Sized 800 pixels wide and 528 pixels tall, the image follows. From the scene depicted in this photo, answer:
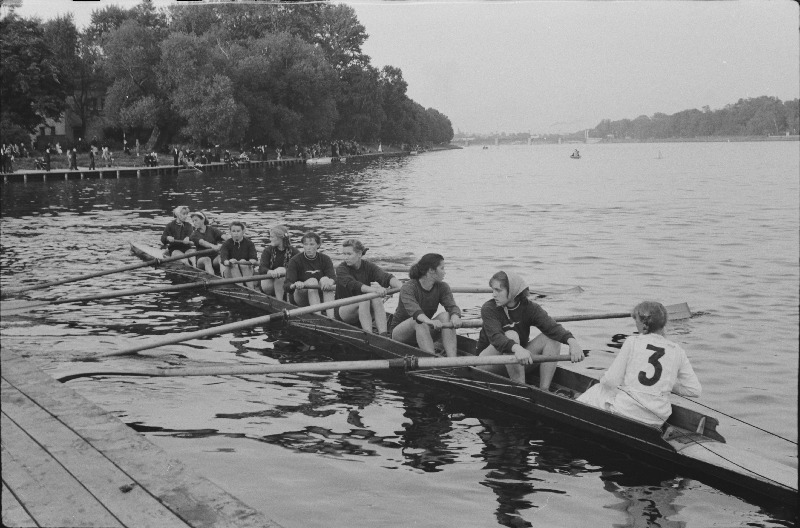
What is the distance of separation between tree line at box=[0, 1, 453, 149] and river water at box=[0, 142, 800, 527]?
3261 cm

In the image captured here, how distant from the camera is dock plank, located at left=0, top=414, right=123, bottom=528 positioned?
501cm

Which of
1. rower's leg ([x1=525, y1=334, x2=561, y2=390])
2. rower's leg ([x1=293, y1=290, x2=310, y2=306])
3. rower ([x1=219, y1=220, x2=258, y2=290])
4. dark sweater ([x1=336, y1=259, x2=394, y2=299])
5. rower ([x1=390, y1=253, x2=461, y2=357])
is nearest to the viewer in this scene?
rower's leg ([x1=525, y1=334, x2=561, y2=390])

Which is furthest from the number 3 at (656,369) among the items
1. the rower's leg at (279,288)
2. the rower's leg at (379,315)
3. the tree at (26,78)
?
the tree at (26,78)

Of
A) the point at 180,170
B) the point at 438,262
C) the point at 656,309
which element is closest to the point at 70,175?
the point at 180,170

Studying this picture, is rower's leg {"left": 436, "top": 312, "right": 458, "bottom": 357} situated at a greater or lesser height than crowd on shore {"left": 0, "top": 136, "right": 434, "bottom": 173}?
lesser

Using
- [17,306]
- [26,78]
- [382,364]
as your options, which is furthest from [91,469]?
[26,78]

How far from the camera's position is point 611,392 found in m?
8.03

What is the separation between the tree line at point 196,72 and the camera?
62.4 m

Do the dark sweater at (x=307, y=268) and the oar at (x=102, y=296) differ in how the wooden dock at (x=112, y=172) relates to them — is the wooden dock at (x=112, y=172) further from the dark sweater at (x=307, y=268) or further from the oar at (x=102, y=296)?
the dark sweater at (x=307, y=268)

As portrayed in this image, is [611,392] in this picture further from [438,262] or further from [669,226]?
[669,226]

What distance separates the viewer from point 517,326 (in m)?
9.13

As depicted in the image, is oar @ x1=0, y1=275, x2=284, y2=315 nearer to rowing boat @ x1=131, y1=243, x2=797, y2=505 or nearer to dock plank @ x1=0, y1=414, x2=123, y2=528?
rowing boat @ x1=131, y1=243, x2=797, y2=505

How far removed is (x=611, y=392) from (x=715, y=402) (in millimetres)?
2758

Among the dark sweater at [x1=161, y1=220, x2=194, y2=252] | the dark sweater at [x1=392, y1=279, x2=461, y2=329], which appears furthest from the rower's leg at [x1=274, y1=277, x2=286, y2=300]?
the dark sweater at [x1=161, y1=220, x2=194, y2=252]
